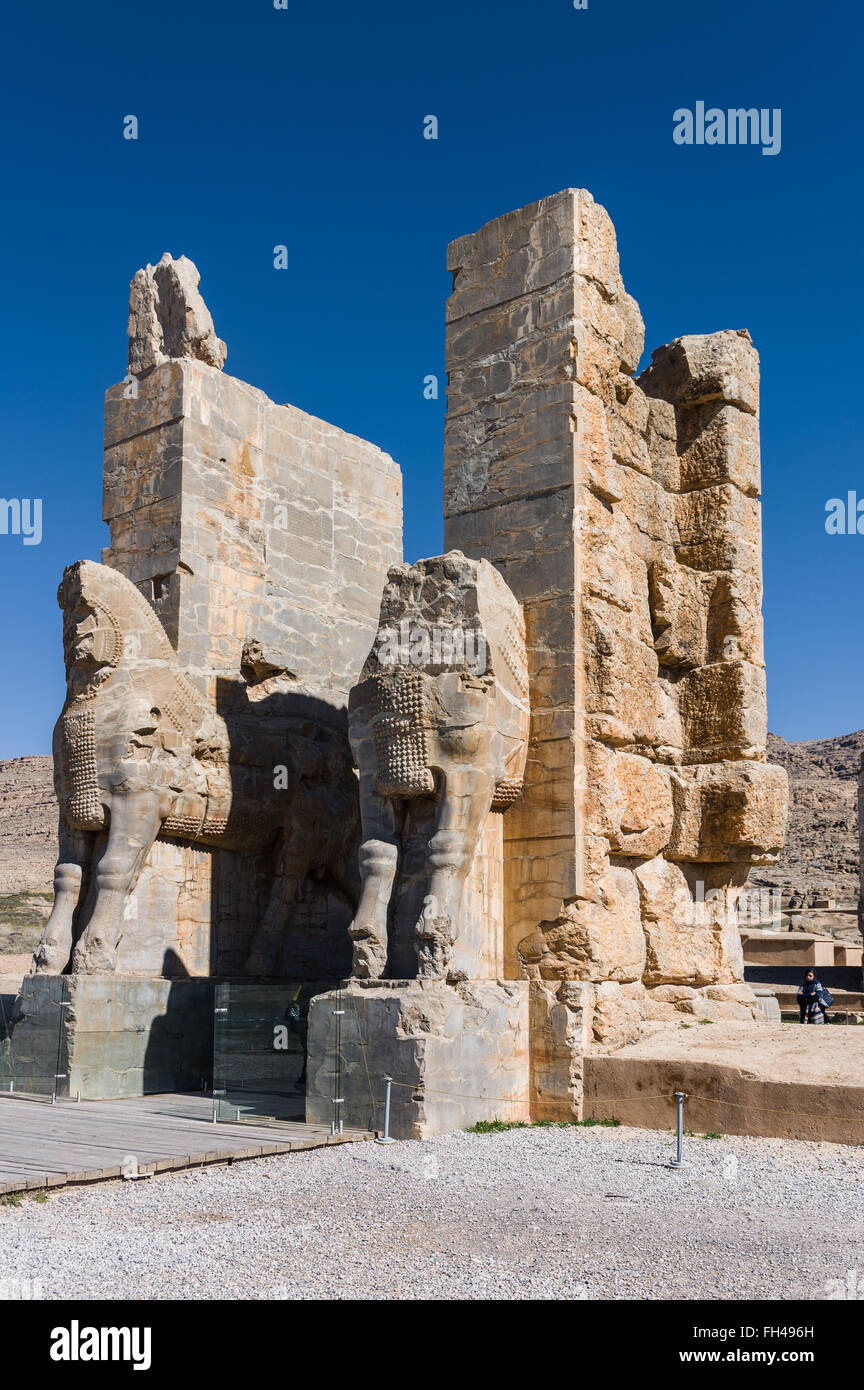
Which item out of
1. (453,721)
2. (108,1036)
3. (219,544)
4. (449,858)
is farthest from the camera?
(219,544)

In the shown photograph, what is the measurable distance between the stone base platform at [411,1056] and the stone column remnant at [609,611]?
444 millimetres

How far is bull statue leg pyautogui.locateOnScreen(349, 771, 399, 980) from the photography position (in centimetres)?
702

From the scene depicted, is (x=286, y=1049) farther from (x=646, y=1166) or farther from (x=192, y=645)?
(x=192, y=645)

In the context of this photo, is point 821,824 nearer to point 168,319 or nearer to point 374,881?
point 168,319

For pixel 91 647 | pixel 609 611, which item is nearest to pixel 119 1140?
pixel 91 647

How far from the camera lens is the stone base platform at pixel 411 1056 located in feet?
21.1

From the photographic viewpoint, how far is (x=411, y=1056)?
6441mm

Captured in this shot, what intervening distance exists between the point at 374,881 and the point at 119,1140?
71.8 inches

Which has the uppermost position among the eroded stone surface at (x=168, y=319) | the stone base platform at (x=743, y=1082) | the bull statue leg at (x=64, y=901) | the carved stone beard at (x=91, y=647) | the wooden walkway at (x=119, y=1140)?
the eroded stone surface at (x=168, y=319)

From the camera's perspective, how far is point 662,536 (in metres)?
9.01

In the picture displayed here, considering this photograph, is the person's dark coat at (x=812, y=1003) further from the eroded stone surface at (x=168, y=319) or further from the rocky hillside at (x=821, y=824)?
the rocky hillside at (x=821, y=824)

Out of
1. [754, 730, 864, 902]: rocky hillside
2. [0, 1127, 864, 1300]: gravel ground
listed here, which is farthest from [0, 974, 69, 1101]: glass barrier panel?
[754, 730, 864, 902]: rocky hillside

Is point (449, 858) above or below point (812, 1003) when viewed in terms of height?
above

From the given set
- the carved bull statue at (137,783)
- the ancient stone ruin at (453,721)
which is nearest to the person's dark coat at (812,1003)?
the ancient stone ruin at (453,721)
